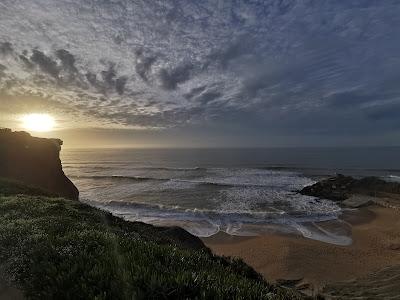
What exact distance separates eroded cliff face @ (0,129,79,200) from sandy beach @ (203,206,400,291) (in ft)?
56.1

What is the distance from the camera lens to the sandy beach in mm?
17547

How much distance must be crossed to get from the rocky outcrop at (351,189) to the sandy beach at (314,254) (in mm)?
14772

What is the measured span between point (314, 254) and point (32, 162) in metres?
26.9

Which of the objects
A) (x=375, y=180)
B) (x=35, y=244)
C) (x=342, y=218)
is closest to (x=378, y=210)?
(x=342, y=218)

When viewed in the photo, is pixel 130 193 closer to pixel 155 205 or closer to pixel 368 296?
pixel 155 205

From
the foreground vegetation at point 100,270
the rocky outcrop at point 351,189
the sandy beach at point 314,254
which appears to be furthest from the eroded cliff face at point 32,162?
the rocky outcrop at point 351,189

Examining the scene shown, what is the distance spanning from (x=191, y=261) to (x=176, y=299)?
222 centimetres

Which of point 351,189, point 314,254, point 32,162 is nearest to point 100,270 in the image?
point 314,254

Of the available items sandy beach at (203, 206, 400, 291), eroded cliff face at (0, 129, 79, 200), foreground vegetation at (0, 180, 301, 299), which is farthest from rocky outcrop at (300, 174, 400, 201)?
foreground vegetation at (0, 180, 301, 299)

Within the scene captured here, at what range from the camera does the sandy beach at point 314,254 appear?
1755cm

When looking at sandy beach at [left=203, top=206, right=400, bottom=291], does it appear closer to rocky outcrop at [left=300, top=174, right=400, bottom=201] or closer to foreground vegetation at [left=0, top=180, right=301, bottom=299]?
foreground vegetation at [left=0, top=180, right=301, bottom=299]

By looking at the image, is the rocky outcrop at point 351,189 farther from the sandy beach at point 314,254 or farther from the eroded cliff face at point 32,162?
the eroded cliff face at point 32,162

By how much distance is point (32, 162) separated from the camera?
29.4m

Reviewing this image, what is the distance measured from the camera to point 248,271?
10.1 metres
